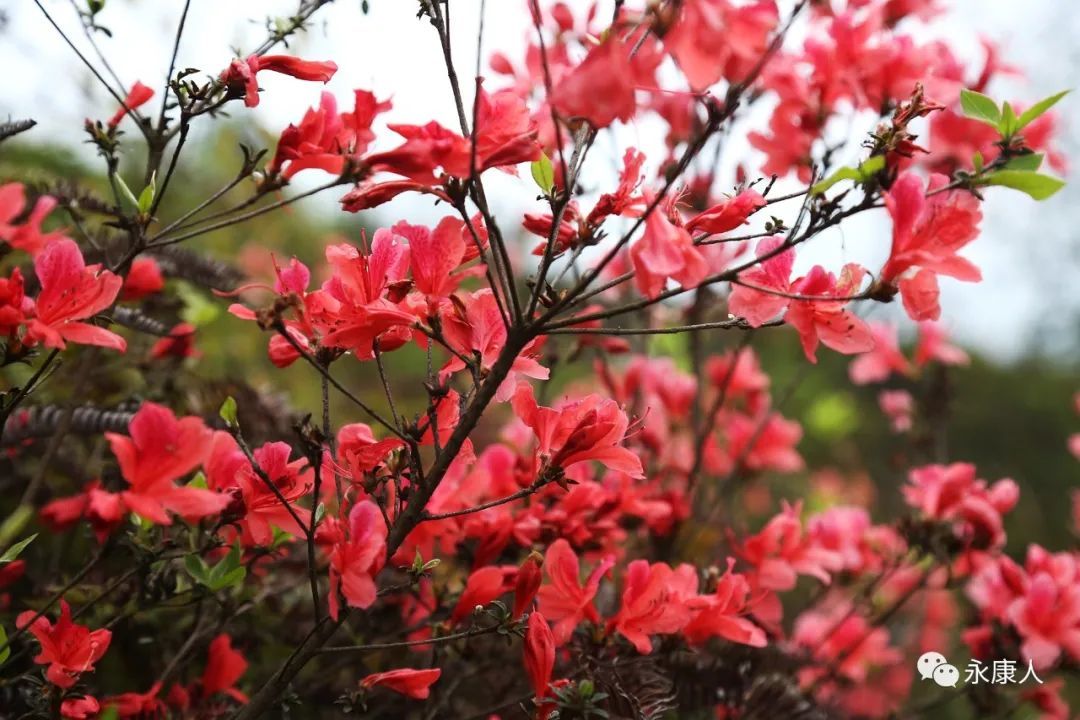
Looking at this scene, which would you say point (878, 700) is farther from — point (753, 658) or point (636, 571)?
point (636, 571)

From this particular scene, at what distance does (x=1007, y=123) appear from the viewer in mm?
1062

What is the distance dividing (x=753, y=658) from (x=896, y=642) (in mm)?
2672

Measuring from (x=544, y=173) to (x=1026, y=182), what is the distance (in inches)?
21.3

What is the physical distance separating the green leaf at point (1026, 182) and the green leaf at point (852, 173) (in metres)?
0.16

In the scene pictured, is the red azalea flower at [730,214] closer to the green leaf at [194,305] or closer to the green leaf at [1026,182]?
the green leaf at [1026,182]

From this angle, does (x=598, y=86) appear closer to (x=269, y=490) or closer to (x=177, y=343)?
(x=269, y=490)

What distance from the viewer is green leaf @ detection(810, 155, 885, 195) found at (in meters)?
0.94

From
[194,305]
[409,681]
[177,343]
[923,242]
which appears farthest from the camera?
[194,305]

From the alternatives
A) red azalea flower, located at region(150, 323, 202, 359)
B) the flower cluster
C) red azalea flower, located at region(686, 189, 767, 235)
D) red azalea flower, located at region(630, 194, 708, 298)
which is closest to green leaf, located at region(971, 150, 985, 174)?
the flower cluster

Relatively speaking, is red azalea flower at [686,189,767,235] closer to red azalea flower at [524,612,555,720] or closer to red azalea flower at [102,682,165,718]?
red azalea flower at [524,612,555,720]

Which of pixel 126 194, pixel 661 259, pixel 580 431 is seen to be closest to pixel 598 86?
pixel 661 259

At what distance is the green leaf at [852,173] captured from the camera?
938 mm

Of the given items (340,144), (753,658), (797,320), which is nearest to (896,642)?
(753,658)

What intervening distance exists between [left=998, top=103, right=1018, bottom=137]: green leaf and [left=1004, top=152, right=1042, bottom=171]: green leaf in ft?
0.12
